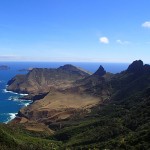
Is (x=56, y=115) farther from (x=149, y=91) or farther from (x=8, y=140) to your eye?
(x=8, y=140)

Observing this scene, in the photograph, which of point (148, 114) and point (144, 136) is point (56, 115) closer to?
point (148, 114)

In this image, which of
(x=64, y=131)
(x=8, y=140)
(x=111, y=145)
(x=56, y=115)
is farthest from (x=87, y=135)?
(x=56, y=115)

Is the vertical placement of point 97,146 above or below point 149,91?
below

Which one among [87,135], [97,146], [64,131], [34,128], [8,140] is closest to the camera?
[8,140]

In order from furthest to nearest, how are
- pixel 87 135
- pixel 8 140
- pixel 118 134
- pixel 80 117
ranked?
pixel 80 117 < pixel 87 135 < pixel 118 134 < pixel 8 140

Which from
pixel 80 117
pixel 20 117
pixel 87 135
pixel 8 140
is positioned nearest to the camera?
pixel 8 140

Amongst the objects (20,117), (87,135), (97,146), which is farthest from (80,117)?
(97,146)

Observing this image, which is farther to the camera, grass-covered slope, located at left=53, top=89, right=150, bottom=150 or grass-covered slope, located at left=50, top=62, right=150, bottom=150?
grass-covered slope, located at left=53, top=89, right=150, bottom=150

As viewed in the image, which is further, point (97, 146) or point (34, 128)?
point (34, 128)

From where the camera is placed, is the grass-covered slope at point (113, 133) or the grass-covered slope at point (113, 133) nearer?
the grass-covered slope at point (113, 133)
